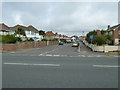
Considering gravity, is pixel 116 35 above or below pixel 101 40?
above

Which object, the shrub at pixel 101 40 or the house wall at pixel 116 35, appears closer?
the shrub at pixel 101 40

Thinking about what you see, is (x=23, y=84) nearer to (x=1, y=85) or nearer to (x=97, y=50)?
(x=1, y=85)

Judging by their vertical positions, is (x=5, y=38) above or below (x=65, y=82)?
above

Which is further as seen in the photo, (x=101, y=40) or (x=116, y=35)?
(x=116, y=35)

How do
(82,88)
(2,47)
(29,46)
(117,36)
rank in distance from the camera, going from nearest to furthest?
1. (82,88)
2. (2,47)
3. (29,46)
4. (117,36)

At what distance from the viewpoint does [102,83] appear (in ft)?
14.1

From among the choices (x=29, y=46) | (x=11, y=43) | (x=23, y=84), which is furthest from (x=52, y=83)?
(x=29, y=46)

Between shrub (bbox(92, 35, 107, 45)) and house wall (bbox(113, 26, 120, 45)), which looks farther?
house wall (bbox(113, 26, 120, 45))

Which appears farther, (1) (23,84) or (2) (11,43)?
A: (2) (11,43)

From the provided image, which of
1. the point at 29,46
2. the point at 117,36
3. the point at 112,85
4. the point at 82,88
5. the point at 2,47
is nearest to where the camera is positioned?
the point at 82,88

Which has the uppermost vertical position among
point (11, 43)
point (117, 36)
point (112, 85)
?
point (117, 36)

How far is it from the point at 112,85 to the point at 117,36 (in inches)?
1569

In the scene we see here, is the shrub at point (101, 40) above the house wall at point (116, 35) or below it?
below

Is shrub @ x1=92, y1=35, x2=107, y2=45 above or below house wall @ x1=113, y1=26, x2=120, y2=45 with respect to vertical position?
below
